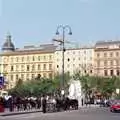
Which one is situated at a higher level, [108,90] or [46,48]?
[46,48]

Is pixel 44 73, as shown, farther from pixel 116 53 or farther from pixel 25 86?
pixel 25 86

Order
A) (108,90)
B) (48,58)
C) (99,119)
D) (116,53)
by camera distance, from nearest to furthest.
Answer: (99,119) < (108,90) < (116,53) < (48,58)

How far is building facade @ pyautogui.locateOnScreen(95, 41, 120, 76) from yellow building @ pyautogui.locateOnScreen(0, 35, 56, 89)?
1652cm

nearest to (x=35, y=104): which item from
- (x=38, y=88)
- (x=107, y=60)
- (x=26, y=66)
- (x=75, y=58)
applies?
(x=38, y=88)

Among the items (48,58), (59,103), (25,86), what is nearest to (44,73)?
(48,58)

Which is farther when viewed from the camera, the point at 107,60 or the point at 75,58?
the point at 75,58

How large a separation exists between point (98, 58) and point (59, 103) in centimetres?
11254

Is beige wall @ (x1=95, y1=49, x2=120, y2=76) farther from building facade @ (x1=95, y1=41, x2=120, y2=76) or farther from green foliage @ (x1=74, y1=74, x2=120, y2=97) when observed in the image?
green foliage @ (x1=74, y1=74, x2=120, y2=97)

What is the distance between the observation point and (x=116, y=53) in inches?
6245

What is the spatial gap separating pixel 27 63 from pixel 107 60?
29.8 metres

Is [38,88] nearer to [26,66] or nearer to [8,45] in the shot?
[26,66]

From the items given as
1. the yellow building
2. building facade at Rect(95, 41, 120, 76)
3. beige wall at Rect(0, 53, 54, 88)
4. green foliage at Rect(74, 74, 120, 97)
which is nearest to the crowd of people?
green foliage at Rect(74, 74, 120, 97)

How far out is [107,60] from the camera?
160750 mm

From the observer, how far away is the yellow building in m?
170
